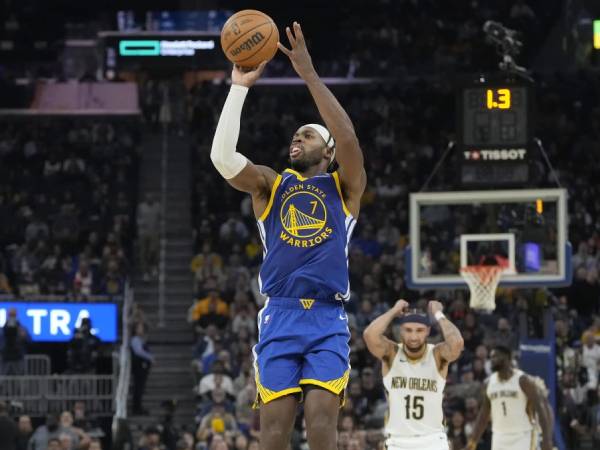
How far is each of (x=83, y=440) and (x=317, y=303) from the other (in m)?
9.90

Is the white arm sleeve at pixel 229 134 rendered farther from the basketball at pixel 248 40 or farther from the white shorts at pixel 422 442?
the white shorts at pixel 422 442

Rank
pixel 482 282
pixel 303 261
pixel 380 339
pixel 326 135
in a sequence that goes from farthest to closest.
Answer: pixel 482 282
pixel 380 339
pixel 326 135
pixel 303 261

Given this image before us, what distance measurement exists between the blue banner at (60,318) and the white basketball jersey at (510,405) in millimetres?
9451

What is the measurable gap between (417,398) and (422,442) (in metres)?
0.36

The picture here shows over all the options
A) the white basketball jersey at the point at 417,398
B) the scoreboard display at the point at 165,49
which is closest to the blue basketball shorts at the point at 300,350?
the white basketball jersey at the point at 417,398

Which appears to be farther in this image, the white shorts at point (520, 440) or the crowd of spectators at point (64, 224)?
the crowd of spectators at point (64, 224)

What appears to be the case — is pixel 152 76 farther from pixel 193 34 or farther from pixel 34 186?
pixel 34 186

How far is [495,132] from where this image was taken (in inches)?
699

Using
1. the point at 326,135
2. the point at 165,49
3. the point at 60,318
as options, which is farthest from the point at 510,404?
the point at 165,49

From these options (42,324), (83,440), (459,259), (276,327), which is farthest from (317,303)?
(42,324)

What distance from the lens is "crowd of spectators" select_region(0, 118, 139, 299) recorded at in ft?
80.5

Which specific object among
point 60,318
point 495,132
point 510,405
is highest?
point 495,132

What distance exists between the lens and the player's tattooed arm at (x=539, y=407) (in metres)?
13.0

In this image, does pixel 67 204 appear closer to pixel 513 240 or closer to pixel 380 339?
pixel 513 240
